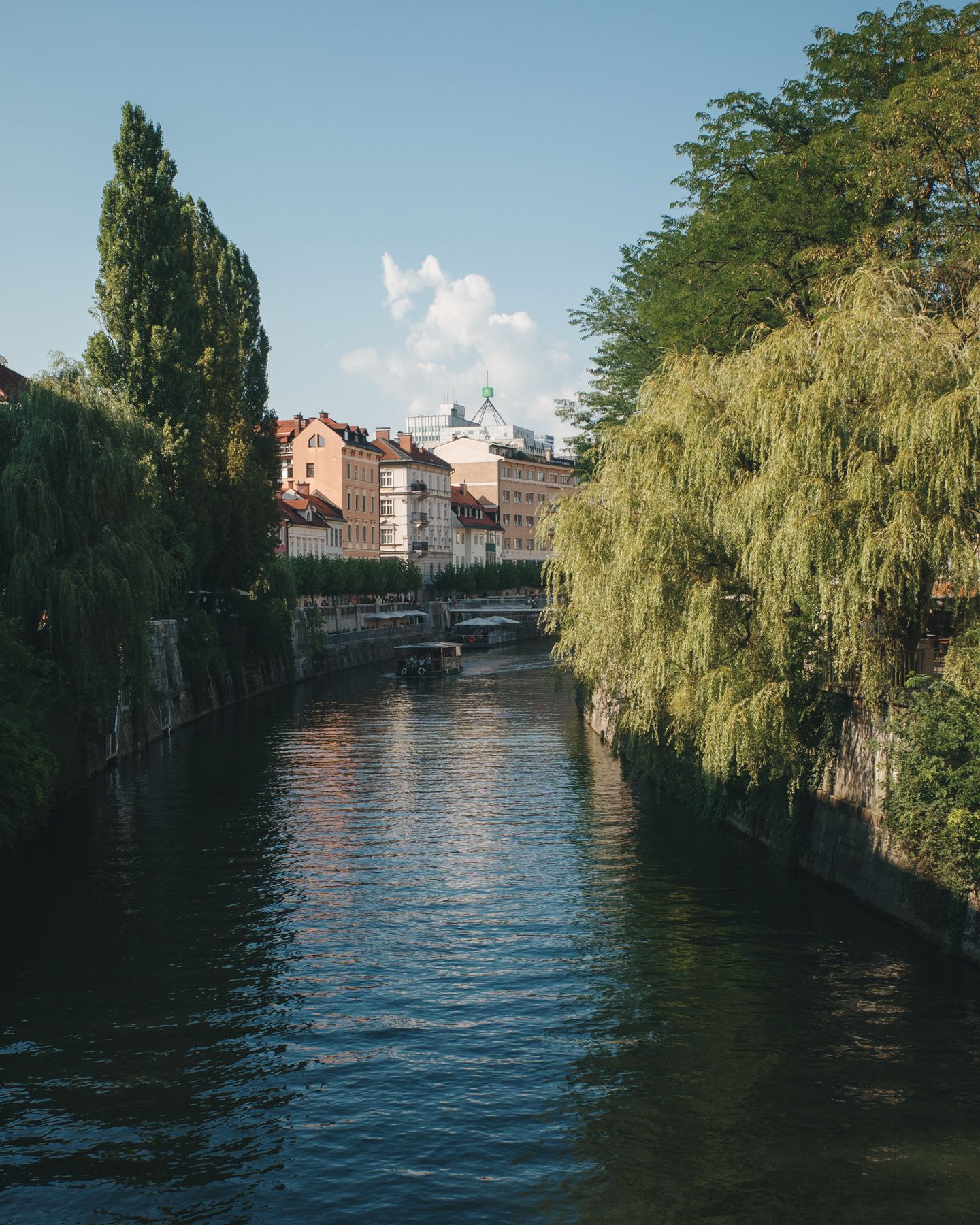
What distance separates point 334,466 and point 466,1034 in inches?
4028

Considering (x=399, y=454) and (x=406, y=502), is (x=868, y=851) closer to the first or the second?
(x=406, y=502)

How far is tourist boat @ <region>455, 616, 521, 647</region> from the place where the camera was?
102500 mm

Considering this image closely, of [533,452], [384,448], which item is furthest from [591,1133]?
[533,452]

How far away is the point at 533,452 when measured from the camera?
180875mm

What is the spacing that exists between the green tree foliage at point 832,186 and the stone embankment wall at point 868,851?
8844 mm

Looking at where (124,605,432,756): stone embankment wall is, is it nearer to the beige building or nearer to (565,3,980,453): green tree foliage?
(565,3,980,453): green tree foliage

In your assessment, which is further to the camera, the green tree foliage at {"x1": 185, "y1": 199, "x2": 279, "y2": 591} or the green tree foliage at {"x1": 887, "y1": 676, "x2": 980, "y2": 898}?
the green tree foliage at {"x1": 185, "y1": 199, "x2": 279, "y2": 591}

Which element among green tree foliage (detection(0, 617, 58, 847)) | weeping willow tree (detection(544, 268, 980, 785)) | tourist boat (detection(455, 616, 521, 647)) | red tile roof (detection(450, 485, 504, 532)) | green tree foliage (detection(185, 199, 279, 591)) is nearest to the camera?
weeping willow tree (detection(544, 268, 980, 785))

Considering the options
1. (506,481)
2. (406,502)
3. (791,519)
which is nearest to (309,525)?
(406,502)

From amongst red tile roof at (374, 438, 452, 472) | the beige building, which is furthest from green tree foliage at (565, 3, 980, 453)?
the beige building

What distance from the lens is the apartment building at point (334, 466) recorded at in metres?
116

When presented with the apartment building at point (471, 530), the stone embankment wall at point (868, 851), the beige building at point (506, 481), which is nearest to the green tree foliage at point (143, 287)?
the stone embankment wall at point (868, 851)

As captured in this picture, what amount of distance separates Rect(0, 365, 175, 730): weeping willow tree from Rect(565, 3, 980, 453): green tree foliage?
12414 millimetres

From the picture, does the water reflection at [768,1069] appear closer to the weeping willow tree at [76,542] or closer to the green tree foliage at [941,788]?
the green tree foliage at [941,788]
